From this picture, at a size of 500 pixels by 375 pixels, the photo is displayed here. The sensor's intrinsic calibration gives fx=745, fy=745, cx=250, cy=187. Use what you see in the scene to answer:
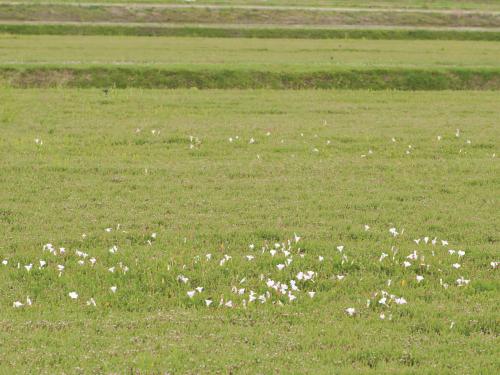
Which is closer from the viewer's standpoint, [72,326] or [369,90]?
[72,326]

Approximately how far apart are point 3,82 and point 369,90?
11.6 meters

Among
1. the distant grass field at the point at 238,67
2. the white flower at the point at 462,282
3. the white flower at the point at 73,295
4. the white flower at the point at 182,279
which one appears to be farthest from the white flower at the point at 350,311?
the distant grass field at the point at 238,67

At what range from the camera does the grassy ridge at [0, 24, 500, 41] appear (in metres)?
43.6

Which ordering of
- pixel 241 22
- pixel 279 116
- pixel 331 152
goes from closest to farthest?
pixel 331 152 < pixel 279 116 < pixel 241 22

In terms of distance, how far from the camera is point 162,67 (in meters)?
25.3

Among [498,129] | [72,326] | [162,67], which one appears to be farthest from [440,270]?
[162,67]

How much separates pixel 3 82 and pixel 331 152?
42.9 feet

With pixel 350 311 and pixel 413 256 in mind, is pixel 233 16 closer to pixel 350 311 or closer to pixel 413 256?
pixel 413 256

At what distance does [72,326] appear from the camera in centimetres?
682

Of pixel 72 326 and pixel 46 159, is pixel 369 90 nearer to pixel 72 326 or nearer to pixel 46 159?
pixel 46 159

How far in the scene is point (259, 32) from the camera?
1770 inches

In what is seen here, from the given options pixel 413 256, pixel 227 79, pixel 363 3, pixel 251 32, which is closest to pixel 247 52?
pixel 227 79

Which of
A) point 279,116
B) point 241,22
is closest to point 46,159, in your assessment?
point 279,116

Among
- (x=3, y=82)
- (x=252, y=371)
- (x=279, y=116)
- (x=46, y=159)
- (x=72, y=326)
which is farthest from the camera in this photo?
(x=3, y=82)
